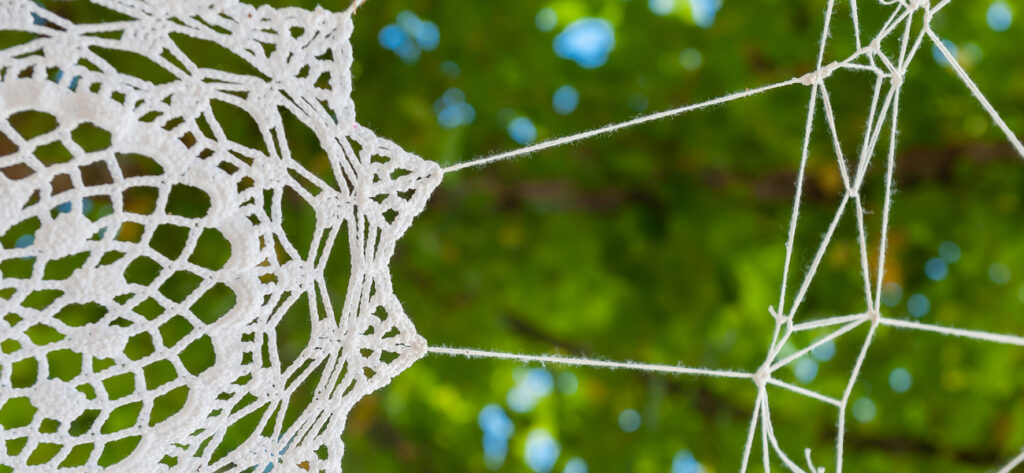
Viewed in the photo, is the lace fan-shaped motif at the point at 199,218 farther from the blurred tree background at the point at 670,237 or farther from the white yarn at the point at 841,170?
the blurred tree background at the point at 670,237

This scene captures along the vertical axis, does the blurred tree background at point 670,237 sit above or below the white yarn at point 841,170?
above

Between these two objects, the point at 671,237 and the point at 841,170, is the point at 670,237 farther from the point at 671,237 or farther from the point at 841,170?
the point at 841,170

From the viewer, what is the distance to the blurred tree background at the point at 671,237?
0.80m

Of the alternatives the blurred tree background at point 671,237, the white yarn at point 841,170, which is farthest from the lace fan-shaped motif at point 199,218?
the blurred tree background at point 671,237

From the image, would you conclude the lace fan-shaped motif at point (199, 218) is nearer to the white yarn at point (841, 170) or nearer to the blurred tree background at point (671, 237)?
the white yarn at point (841, 170)

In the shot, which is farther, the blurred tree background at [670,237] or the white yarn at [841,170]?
the blurred tree background at [670,237]

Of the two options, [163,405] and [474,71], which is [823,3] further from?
[163,405]

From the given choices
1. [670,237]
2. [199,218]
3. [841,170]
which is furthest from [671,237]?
[199,218]

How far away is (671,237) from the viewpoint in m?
0.85

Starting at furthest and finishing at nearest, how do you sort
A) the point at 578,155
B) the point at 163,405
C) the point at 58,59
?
1. the point at 578,155
2. the point at 163,405
3. the point at 58,59

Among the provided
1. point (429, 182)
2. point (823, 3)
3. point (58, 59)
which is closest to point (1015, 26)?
point (823, 3)

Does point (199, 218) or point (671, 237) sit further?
point (671, 237)

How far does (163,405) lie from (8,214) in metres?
0.48

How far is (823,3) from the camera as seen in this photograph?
0.80 metres
